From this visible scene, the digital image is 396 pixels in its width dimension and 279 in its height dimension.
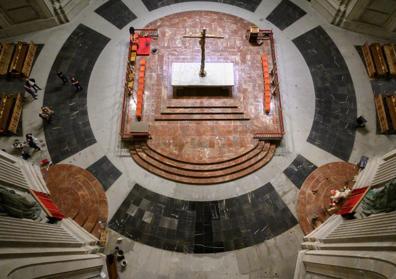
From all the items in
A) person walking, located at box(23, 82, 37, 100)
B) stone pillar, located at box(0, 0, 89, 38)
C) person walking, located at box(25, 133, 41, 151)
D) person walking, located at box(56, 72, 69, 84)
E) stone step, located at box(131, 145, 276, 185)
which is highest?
stone pillar, located at box(0, 0, 89, 38)

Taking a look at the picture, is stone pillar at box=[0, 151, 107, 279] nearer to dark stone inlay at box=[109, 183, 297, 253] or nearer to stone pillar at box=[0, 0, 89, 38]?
dark stone inlay at box=[109, 183, 297, 253]

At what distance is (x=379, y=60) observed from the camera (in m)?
15.8

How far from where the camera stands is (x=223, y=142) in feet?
46.8

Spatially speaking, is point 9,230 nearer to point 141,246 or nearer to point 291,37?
point 141,246

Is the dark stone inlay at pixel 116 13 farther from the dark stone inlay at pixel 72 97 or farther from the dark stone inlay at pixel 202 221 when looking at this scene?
the dark stone inlay at pixel 202 221

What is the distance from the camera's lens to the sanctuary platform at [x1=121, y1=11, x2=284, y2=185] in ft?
45.3

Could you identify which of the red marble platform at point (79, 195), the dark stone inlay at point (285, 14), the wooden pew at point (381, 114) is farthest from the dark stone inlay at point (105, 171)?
the wooden pew at point (381, 114)

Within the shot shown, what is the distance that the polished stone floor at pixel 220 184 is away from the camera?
12.2 meters

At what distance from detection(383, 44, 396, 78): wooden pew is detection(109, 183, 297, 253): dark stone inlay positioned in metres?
7.84

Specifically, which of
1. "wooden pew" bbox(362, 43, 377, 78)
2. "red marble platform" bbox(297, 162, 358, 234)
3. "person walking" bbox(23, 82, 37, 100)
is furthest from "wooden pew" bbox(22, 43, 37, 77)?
"wooden pew" bbox(362, 43, 377, 78)

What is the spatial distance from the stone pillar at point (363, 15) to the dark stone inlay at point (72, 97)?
10662 millimetres

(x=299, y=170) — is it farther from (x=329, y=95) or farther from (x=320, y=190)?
(x=329, y=95)

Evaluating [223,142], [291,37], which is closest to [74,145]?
[223,142]

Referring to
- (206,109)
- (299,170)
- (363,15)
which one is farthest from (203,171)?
(363,15)
